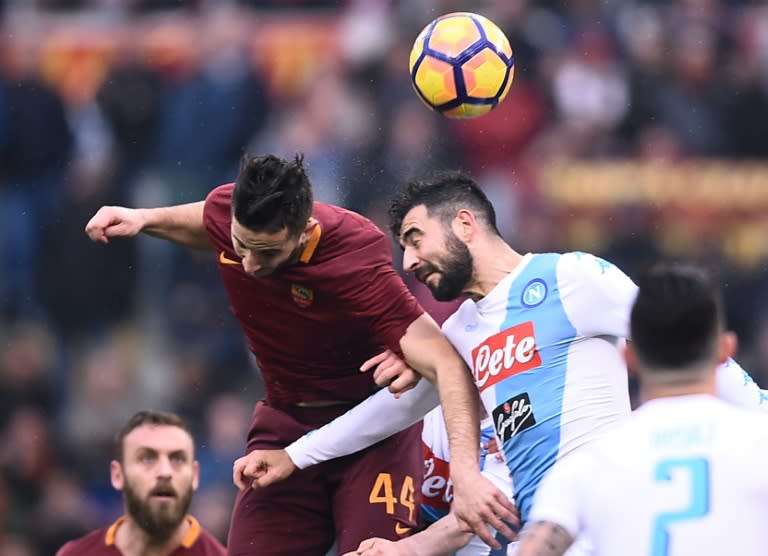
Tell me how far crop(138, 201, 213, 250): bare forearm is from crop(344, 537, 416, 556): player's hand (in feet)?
4.58

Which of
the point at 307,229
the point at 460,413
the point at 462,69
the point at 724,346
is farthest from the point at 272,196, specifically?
the point at 724,346

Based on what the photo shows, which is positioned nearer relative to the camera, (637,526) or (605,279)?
(637,526)

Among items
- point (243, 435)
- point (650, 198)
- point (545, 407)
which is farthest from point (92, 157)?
point (545, 407)

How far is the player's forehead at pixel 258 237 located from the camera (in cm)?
580

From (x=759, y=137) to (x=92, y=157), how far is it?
5.20m

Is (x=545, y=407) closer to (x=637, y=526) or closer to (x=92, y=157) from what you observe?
(x=637, y=526)

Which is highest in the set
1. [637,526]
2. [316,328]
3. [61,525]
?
[316,328]

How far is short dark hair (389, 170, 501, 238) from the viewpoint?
6.01m

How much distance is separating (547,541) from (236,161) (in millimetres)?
8422

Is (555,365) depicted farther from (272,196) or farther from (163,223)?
(163,223)

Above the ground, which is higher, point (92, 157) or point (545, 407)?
point (92, 157)

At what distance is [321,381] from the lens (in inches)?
254

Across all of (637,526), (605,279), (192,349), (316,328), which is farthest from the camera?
(192,349)

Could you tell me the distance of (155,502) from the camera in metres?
7.52
